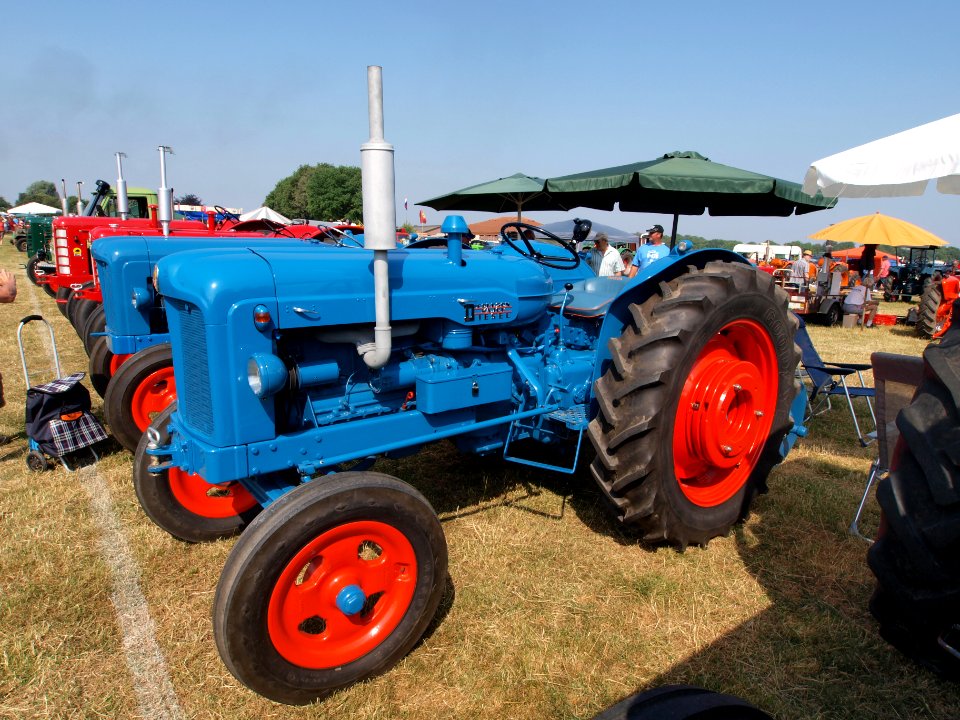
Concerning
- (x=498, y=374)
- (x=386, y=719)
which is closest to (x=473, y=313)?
(x=498, y=374)

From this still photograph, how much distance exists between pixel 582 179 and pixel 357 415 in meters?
6.89

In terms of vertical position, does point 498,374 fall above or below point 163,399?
above

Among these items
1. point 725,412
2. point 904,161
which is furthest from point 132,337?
point 904,161

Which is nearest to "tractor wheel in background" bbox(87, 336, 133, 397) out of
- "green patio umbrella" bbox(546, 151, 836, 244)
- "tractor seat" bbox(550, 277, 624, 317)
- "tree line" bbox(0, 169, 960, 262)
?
"tractor seat" bbox(550, 277, 624, 317)

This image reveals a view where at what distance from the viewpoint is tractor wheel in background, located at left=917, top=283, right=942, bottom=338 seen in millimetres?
10485

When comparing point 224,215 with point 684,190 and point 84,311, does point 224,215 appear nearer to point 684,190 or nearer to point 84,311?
point 84,311

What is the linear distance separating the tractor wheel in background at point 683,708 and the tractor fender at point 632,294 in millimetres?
1800

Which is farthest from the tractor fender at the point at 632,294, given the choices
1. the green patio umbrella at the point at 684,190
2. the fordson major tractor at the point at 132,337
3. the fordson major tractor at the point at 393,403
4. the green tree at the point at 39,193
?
the green tree at the point at 39,193

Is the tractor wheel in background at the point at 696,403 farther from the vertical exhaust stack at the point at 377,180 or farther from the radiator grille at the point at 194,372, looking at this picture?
the radiator grille at the point at 194,372

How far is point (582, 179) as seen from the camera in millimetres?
8656

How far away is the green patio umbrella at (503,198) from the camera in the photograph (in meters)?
10.6

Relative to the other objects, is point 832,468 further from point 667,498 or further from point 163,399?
point 163,399

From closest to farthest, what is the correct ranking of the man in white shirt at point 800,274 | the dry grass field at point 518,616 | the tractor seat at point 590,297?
the dry grass field at point 518,616, the tractor seat at point 590,297, the man in white shirt at point 800,274

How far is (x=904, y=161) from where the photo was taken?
327 cm
